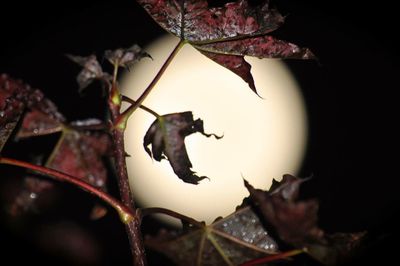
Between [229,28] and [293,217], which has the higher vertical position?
[229,28]

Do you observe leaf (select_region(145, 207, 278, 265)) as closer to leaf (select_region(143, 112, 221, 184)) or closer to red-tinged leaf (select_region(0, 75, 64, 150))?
leaf (select_region(143, 112, 221, 184))

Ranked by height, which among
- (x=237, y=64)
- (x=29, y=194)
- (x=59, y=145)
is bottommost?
(x=29, y=194)

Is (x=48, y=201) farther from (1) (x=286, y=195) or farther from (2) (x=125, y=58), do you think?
(1) (x=286, y=195)

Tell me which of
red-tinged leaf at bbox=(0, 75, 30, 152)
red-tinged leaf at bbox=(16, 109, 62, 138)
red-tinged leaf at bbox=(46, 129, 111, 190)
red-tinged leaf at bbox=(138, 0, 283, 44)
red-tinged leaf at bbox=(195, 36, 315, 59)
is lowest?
red-tinged leaf at bbox=(46, 129, 111, 190)

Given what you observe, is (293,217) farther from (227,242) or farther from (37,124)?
(37,124)

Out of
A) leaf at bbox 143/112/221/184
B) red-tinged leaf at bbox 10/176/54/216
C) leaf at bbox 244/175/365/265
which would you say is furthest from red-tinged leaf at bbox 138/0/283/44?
red-tinged leaf at bbox 10/176/54/216

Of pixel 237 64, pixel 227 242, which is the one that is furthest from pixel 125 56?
pixel 227 242
